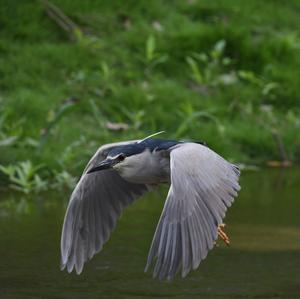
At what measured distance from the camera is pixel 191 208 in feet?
18.9

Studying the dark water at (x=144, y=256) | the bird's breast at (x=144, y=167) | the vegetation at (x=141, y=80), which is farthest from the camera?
the vegetation at (x=141, y=80)

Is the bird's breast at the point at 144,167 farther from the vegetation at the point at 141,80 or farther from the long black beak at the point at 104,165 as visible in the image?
the vegetation at the point at 141,80

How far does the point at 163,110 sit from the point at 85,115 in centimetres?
85

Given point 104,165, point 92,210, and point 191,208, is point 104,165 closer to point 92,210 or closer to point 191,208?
point 92,210

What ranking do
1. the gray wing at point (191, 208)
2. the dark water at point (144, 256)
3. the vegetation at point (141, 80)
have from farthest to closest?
the vegetation at point (141, 80) < the dark water at point (144, 256) < the gray wing at point (191, 208)

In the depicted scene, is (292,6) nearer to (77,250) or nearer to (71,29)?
(71,29)

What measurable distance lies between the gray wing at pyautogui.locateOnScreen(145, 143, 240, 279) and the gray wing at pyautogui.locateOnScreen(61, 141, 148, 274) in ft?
2.57

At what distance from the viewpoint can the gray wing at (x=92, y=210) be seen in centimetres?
666

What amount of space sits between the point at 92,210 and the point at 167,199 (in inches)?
48.2

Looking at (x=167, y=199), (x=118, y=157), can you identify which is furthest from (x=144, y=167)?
(x=167, y=199)

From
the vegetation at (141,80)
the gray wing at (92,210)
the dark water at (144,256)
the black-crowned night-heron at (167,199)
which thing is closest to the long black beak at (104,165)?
the black-crowned night-heron at (167,199)

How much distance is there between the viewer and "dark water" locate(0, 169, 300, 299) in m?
6.40

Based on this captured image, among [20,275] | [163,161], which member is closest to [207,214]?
[163,161]

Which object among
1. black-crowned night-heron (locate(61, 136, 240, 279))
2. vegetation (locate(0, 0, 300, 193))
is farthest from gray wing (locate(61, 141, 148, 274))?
vegetation (locate(0, 0, 300, 193))
